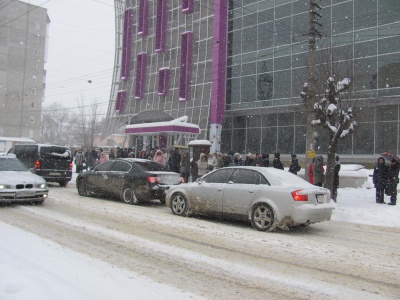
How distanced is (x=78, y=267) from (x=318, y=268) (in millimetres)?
3361

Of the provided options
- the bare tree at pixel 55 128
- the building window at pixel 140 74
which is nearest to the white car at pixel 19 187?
the building window at pixel 140 74

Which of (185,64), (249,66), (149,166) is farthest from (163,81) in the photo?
(149,166)

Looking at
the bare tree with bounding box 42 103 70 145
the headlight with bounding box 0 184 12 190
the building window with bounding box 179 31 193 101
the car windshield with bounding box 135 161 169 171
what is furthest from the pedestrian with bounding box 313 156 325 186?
the bare tree with bounding box 42 103 70 145

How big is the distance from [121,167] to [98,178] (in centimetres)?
110

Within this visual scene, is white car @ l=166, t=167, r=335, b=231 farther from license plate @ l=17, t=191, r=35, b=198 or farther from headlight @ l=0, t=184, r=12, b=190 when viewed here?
headlight @ l=0, t=184, r=12, b=190

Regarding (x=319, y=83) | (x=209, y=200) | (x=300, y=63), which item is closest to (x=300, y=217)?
(x=209, y=200)

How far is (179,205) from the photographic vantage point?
1012cm

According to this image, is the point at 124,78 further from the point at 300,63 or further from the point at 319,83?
the point at 319,83

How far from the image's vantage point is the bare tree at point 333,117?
13.0 m

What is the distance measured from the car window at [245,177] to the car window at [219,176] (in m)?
0.16

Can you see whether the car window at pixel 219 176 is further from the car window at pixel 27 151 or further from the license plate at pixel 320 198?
the car window at pixel 27 151

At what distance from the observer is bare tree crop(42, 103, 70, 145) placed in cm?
10006

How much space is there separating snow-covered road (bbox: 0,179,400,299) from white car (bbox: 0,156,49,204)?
1.09ft

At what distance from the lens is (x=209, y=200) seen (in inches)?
370
